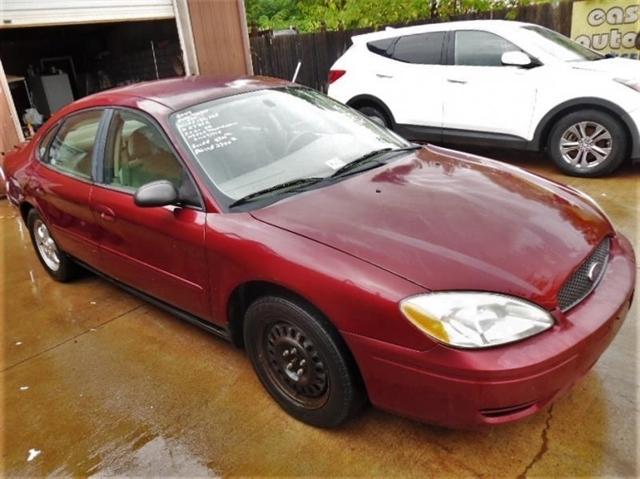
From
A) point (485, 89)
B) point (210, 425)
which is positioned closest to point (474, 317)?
point (210, 425)

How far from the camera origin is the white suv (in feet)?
17.6

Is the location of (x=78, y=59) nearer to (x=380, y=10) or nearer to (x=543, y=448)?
(x=380, y=10)

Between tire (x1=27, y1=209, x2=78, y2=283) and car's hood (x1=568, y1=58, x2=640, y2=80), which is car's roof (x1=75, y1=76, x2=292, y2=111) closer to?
tire (x1=27, y1=209, x2=78, y2=283)

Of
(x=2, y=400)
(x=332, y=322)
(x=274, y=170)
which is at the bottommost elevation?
(x=2, y=400)

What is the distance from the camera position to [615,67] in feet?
17.9

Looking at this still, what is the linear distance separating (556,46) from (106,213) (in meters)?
5.34

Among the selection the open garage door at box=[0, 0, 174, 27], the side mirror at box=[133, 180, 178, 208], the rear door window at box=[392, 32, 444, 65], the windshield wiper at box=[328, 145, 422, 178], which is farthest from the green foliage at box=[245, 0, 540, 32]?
the side mirror at box=[133, 180, 178, 208]

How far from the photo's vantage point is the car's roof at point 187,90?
9.79 ft

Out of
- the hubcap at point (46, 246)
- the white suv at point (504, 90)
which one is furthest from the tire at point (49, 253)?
the white suv at point (504, 90)

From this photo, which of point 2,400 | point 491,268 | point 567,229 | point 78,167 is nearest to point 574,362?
point 491,268

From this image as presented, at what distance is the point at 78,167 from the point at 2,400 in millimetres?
1537

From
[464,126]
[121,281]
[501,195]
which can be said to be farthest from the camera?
[464,126]

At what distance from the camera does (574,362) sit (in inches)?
74.9

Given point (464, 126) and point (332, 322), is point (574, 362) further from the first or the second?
point (464, 126)
